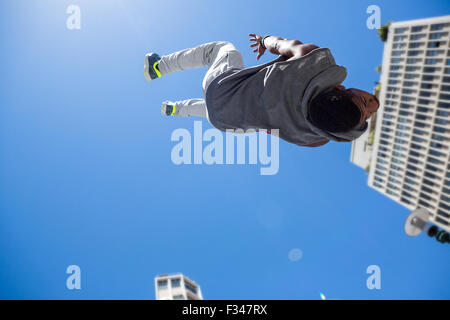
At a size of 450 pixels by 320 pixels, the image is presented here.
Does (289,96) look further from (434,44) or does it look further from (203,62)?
(434,44)

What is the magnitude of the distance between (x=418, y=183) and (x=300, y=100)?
4432 cm

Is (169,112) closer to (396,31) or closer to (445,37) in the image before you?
(445,37)

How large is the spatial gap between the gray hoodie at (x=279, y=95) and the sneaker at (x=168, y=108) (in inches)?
91.4

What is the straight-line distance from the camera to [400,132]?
40094mm

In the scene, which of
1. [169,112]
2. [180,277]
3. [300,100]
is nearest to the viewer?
[300,100]

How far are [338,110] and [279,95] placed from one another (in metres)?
0.86

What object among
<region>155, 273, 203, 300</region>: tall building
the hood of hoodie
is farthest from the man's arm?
<region>155, 273, 203, 300</region>: tall building

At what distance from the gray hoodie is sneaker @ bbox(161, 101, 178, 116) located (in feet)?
7.62

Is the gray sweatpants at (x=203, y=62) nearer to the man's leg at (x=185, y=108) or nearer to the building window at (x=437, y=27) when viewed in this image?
the man's leg at (x=185, y=108)

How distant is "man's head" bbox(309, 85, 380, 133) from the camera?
9.80ft

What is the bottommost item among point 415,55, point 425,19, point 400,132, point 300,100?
point 300,100

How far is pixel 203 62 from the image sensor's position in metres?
5.39
